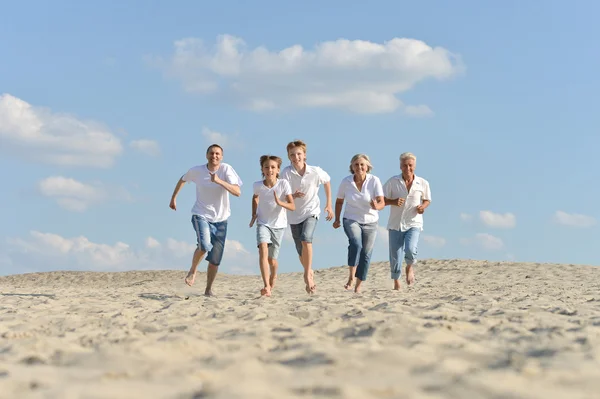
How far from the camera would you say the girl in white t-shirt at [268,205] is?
8.22 m

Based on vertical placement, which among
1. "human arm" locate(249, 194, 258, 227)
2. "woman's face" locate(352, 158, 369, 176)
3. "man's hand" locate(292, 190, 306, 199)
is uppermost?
"woman's face" locate(352, 158, 369, 176)

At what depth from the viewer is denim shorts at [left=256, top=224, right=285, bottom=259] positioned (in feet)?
27.1

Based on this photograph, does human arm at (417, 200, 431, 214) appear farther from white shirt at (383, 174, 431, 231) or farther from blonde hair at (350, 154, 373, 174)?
blonde hair at (350, 154, 373, 174)

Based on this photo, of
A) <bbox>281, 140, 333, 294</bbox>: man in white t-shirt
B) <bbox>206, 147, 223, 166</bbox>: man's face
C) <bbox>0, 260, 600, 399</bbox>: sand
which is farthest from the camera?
<bbox>281, 140, 333, 294</bbox>: man in white t-shirt

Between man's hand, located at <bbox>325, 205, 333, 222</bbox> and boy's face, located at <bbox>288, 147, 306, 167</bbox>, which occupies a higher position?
boy's face, located at <bbox>288, 147, 306, 167</bbox>

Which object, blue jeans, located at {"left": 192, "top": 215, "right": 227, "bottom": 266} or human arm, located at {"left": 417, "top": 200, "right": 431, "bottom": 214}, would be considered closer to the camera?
blue jeans, located at {"left": 192, "top": 215, "right": 227, "bottom": 266}

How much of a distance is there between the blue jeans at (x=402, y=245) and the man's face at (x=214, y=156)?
2.83m

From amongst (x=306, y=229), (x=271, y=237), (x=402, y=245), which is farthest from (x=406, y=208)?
(x=271, y=237)

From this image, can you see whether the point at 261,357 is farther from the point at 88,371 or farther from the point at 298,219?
the point at 298,219

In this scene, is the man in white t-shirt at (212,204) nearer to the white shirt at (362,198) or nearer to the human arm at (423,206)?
the white shirt at (362,198)

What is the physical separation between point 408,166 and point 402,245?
4.04 feet

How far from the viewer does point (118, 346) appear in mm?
4645

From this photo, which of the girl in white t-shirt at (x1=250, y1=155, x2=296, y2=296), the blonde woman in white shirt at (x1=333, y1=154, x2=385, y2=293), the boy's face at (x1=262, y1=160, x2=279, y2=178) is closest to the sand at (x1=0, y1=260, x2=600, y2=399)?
the girl in white t-shirt at (x1=250, y1=155, x2=296, y2=296)

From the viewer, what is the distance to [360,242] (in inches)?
349
